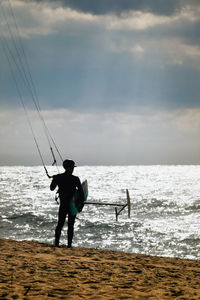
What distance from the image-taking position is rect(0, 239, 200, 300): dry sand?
14.8 ft

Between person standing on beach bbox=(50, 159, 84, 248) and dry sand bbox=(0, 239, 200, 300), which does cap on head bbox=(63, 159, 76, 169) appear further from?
dry sand bbox=(0, 239, 200, 300)

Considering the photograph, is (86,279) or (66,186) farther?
(66,186)

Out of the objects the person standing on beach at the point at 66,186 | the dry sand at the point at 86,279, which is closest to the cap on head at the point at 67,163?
the person standing on beach at the point at 66,186

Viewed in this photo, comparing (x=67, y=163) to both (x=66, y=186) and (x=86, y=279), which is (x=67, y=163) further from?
(x=86, y=279)

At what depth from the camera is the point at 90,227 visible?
112 feet

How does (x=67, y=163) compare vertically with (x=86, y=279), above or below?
above

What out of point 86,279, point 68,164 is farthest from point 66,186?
point 86,279

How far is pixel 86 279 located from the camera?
17.4 feet

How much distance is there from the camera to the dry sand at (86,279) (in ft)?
14.8

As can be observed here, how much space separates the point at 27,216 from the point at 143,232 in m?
18.8

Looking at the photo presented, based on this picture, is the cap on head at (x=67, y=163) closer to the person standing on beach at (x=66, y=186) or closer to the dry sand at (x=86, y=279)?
the person standing on beach at (x=66, y=186)

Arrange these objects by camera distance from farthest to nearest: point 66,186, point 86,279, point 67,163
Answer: point 66,186, point 67,163, point 86,279

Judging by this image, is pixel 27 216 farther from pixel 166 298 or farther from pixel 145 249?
pixel 166 298

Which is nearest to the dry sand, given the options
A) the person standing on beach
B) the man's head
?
the person standing on beach
